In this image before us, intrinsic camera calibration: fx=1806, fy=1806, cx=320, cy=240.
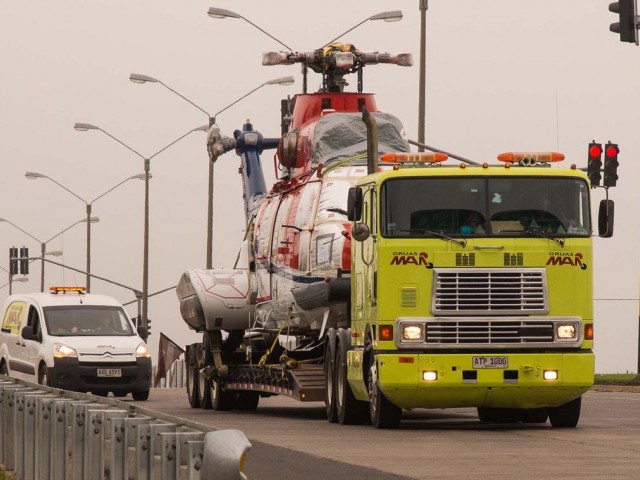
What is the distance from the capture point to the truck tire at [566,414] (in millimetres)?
22000

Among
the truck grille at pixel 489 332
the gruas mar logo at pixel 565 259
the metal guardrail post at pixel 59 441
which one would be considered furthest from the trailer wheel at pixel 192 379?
the metal guardrail post at pixel 59 441

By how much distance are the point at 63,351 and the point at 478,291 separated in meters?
13.3

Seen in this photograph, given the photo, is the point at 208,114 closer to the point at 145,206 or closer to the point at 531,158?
the point at 145,206

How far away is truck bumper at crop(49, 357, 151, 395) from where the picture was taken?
32.2 m

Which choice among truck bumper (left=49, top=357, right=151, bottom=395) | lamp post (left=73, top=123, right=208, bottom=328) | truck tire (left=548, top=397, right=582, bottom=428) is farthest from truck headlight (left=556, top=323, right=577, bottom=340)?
lamp post (left=73, top=123, right=208, bottom=328)

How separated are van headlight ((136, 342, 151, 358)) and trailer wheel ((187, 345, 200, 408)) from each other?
0.94m

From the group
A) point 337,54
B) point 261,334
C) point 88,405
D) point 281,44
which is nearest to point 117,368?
point 261,334

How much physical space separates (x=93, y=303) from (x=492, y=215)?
1499 cm

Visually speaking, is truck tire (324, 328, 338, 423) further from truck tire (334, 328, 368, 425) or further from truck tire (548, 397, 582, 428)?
truck tire (548, 397, 582, 428)

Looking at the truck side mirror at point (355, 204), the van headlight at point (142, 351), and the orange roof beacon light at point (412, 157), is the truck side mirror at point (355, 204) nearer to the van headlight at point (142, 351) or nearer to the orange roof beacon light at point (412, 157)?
the orange roof beacon light at point (412, 157)

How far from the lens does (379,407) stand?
21609 mm

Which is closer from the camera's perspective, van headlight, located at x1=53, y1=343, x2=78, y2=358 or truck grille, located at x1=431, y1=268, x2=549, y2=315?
truck grille, located at x1=431, y1=268, x2=549, y2=315

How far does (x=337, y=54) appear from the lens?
95.6 ft

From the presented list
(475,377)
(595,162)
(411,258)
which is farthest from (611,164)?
(475,377)
